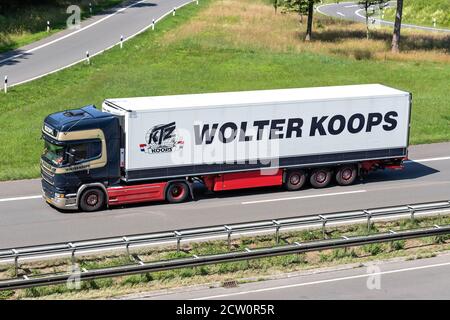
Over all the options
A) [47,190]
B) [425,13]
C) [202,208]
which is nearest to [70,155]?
[47,190]

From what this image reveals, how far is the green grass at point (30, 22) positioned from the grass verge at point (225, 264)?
3455 cm

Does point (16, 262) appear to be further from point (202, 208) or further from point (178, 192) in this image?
point (178, 192)

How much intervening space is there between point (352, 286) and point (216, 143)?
331 inches

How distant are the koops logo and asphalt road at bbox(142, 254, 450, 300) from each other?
290 inches

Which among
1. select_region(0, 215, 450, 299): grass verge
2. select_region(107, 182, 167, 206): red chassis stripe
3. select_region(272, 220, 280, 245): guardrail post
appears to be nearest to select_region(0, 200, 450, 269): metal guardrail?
select_region(272, 220, 280, 245): guardrail post

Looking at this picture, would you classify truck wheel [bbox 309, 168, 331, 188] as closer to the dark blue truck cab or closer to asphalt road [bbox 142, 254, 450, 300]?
the dark blue truck cab

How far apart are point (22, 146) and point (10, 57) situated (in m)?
19.5

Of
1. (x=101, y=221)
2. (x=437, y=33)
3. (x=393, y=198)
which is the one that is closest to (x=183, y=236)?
(x=101, y=221)

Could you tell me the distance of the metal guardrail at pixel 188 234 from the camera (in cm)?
2022

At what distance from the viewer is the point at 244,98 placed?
27906mm

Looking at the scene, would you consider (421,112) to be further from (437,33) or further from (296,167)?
(437,33)

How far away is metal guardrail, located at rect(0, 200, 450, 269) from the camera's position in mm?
20219

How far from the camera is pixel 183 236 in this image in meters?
21.2

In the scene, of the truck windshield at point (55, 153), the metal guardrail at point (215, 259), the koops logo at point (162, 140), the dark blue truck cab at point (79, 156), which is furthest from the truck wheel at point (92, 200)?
the metal guardrail at point (215, 259)
